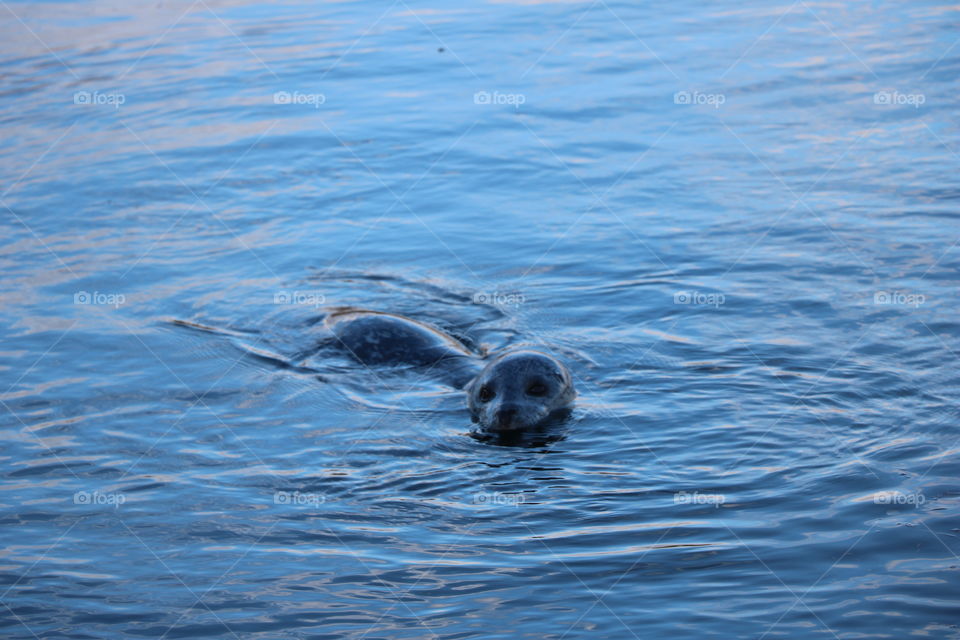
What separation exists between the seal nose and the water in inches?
9.9

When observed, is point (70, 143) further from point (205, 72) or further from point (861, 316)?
point (861, 316)

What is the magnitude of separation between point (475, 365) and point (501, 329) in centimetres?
83

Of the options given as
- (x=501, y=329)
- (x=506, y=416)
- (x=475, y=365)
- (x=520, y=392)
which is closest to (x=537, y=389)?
(x=520, y=392)

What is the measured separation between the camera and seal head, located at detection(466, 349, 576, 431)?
8781mm

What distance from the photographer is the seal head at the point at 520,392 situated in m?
8.78

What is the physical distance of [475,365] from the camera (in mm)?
9875

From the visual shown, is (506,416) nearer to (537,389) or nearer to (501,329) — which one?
(537,389)

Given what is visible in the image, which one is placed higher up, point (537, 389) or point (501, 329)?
point (501, 329)

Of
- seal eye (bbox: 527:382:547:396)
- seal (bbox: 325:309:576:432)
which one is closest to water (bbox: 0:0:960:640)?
seal (bbox: 325:309:576:432)

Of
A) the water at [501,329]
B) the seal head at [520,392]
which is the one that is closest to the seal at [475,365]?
the seal head at [520,392]

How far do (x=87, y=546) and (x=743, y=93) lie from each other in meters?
11.5

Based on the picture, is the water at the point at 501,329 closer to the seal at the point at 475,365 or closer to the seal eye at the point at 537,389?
the seal at the point at 475,365

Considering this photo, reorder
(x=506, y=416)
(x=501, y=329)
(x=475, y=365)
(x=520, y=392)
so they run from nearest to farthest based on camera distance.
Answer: (x=506, y=416) → (x=520, y=392) → (x=475, y=365) → (x=501, y=329)

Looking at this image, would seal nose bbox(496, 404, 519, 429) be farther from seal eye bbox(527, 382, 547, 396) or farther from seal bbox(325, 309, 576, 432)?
seal eye bbox(527, 382, 547, 396)
